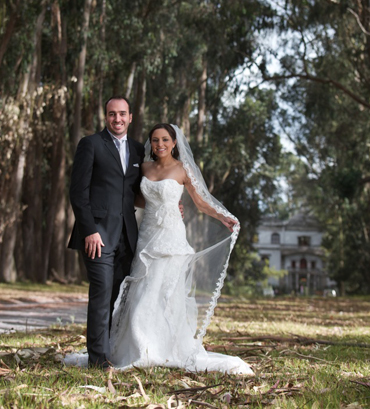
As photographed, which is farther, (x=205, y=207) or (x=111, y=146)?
(x=205, y=207)

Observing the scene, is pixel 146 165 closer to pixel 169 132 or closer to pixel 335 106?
pixel 169 132

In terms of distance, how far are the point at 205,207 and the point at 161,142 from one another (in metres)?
0.77

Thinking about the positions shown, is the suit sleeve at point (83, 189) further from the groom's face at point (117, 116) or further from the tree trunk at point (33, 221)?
the tree trunk at point (33, 221)

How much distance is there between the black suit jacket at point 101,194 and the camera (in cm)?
486

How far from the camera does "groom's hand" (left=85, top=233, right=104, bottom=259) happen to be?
476 cm

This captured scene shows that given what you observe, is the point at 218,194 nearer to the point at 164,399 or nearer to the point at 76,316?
the point at 76,316

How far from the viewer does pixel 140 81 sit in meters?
21.2

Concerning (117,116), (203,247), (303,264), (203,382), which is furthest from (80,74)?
(303,264)

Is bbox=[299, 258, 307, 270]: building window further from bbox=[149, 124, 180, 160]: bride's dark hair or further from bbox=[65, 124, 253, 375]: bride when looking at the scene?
bbox=[149, 124, 180, 160]: bride's dark hair

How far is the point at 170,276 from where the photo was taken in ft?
17.1

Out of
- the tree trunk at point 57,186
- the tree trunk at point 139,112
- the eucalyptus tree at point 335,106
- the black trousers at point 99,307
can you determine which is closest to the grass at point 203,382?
the black trousers at point 99,307

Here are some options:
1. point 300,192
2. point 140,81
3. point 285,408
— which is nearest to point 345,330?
point 285,408

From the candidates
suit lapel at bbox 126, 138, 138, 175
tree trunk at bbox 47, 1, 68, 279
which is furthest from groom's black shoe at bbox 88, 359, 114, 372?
tree trunk at bbox 47, 1, 68, 279

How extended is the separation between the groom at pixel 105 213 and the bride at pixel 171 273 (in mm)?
139
